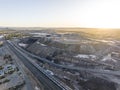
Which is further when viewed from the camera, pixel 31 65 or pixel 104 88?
pixel 31 65

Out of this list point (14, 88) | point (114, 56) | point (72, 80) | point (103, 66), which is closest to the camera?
point (14, 88)

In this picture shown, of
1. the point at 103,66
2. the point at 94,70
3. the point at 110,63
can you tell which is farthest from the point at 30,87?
the point at 110,63

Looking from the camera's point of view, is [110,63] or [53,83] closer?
[53,83]

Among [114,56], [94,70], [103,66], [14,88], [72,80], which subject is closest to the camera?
[14,88]

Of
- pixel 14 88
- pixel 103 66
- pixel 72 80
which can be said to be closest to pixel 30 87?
pixel 14 88

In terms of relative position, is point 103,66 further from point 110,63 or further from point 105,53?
point 105,53

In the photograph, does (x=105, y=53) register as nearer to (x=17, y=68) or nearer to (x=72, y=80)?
(x=72, y=80)

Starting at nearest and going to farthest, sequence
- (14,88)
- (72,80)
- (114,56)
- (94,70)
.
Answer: (14,88)
(72,80)
(94,70)
(114,56)

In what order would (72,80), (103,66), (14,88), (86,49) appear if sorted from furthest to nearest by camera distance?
(86,49)
(103,66)
(72,80)
(14,88)
